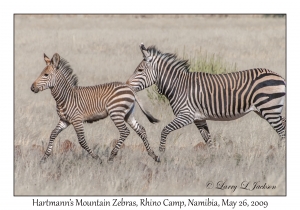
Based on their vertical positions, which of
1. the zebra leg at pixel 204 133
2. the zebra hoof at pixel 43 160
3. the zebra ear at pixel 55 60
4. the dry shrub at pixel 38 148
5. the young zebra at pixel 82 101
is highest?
the zebra ear at pixel 55 60

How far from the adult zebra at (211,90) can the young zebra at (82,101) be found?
472mm

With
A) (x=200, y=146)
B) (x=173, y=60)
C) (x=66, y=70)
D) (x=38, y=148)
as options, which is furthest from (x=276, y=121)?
(x=38, y=148)

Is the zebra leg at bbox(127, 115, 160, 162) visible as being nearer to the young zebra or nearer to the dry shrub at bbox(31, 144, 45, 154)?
the young zebra

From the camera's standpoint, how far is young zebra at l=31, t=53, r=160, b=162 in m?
10.5

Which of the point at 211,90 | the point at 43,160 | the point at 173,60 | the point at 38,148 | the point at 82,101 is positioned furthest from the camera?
the point at 38,148

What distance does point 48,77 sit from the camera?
10547 millimetres

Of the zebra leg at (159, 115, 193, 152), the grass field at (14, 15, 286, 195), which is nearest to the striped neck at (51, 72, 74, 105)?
the grass field at (14, 15, 286, 195)

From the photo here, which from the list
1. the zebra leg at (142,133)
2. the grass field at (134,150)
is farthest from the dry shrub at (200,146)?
the zebra leg at (142,133)

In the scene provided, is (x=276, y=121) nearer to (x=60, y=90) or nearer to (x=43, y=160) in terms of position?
(x=60, y=90)

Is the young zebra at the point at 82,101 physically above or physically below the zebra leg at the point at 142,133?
above

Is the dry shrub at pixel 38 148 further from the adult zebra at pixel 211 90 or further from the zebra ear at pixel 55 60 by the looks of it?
the adult zebra at pixel 211 90

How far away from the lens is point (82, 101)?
10.6 meters

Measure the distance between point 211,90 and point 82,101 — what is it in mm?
2491

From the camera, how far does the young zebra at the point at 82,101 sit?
1054 cm
